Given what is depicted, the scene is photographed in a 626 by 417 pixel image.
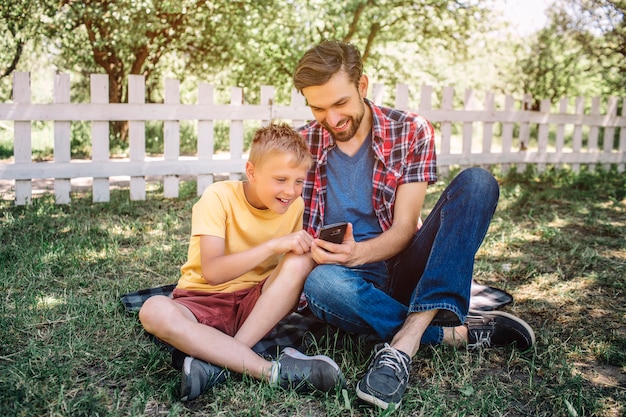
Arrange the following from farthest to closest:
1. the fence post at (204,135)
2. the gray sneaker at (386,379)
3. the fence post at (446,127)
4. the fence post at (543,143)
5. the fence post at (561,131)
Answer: the fence post at (561,131) < the fence post at (543,143) < the fence post at (446,127) < the fence post at (204,135) < the gray sneaker at (386,379)

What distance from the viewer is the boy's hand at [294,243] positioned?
2287 mm

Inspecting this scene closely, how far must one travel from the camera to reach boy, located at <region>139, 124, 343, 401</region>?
6.86 feet

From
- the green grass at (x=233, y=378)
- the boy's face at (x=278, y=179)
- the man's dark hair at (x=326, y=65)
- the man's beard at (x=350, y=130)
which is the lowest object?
the green grass at (x=233, y=378)

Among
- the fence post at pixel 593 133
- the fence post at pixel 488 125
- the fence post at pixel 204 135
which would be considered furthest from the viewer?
the fence post at pixel 593 133

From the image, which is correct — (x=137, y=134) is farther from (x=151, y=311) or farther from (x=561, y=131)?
(x=561, y=131)

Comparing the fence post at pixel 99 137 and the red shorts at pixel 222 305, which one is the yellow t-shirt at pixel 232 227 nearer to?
the red shorts at pixel 222 305

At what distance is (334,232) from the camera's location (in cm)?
227

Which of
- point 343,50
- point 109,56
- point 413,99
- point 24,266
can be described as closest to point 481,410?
point 343,50

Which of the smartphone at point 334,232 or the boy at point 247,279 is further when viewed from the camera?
the smartphone at point 334,232

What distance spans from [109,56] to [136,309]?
25.7 ft

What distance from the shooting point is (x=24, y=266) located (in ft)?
10.8

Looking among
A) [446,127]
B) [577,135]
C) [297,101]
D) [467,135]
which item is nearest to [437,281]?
[297,101]

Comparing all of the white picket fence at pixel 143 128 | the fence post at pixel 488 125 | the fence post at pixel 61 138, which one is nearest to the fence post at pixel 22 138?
the white picket fence at pixel 143 128

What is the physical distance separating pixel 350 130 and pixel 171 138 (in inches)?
147
